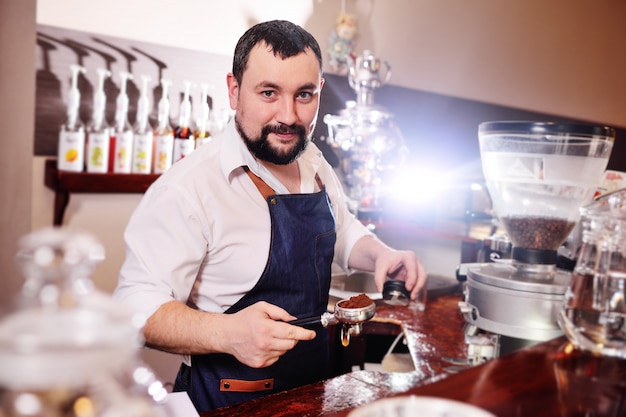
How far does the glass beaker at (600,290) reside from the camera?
1.05 m

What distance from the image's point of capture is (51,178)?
9.36ft

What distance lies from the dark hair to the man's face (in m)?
0.02

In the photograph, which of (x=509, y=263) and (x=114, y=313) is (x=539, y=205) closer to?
(x=509, y=263)

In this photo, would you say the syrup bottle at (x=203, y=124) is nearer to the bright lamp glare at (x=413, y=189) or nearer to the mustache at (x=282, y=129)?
the bright lamp glare at (x=413, y=189)

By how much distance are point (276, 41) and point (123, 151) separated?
147cm

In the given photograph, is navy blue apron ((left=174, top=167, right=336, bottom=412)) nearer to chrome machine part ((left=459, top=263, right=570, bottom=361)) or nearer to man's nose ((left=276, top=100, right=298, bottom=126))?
man's nose ((left=276, top=100, right=298, bottom=126))

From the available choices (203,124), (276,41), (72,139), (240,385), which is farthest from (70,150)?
(240,385)

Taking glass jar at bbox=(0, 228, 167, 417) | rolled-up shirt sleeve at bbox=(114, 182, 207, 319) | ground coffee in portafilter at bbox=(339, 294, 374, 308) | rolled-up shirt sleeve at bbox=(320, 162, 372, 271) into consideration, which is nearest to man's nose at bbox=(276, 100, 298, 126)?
rolled-up shirt sleeve at bbox=(114, 182, 207, 319)

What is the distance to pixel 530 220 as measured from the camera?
1517 millimetres

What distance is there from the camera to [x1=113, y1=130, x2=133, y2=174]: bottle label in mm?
2932

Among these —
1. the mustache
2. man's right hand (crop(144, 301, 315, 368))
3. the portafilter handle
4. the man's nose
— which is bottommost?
man's right hand (crop(144, 301, 315, 368))

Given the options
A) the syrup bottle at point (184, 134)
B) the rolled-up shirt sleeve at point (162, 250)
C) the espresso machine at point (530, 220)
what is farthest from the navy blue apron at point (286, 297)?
the syrup bottle at point (184, 134)

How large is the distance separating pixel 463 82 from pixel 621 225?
454 centimetres

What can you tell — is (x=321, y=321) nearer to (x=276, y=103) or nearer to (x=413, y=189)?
(x=276, y=103)
